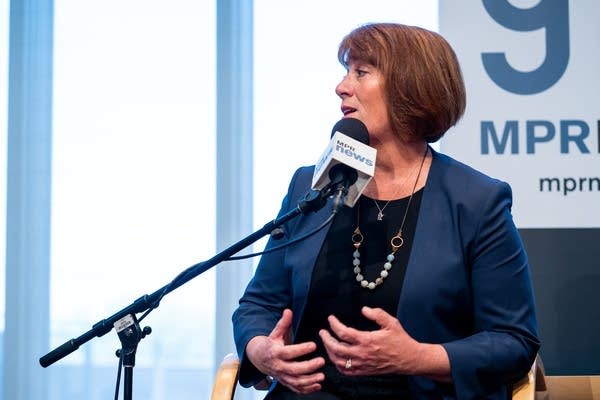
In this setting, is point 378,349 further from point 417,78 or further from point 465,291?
point 417,78

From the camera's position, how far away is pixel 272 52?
3.05 m

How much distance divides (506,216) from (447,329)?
0.28 meters

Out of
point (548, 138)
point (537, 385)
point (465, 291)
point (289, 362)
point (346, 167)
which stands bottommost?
point (537, 385)

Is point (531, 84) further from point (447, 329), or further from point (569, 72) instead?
point (447, 329)

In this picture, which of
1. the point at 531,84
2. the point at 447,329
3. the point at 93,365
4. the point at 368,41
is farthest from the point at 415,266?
the point at 93,365

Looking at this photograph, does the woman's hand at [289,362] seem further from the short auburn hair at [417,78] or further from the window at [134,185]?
the window at [134,185]

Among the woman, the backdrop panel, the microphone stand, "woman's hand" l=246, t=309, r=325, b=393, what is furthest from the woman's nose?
the backdrop panel

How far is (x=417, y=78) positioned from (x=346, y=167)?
41 centimetres

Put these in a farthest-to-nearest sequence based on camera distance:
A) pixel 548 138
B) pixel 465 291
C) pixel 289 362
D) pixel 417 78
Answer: pixel 548 138
pixel 417 78
pixel 465 291
pixel 289 362

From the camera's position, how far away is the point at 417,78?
6.38ft

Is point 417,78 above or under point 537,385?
above

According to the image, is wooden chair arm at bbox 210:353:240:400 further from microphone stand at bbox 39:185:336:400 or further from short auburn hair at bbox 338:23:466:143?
short auburn hair at bbox 338:23:466:143

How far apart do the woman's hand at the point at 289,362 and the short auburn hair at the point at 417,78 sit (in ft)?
1.79

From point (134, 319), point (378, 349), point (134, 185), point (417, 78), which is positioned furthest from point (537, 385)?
point (134, 185)
